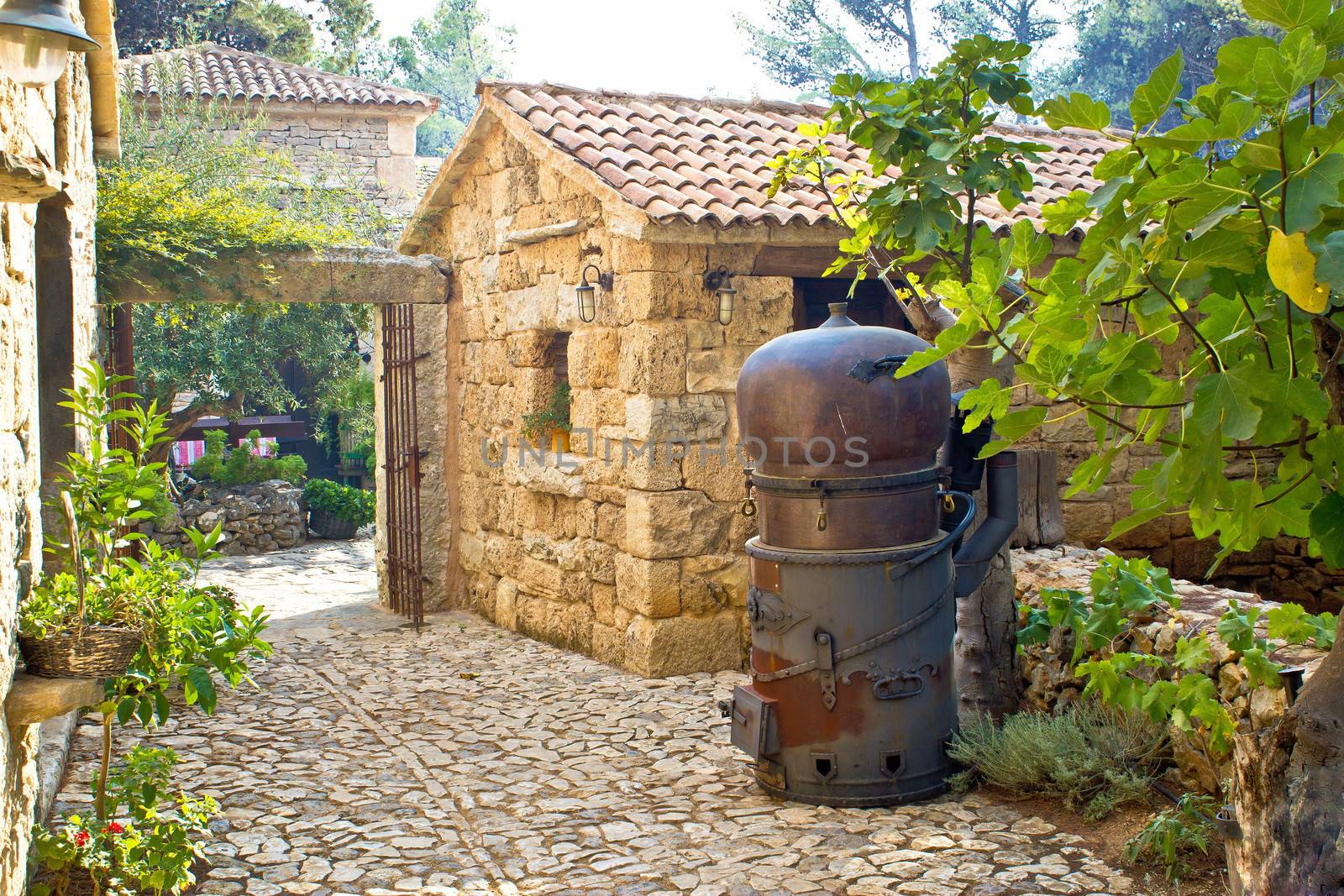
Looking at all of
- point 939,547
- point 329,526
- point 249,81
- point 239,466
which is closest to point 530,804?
point 939,547

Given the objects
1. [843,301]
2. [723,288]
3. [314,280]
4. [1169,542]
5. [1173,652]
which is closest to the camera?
[1173,652]

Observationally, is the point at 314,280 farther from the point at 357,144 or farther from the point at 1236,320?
→ the point at 357,144

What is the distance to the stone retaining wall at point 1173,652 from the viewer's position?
3.75 meters

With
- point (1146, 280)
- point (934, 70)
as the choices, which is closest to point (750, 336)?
point (934, 70)

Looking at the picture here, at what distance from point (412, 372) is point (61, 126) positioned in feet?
14.2

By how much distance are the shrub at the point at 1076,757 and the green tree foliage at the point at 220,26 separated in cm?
1705

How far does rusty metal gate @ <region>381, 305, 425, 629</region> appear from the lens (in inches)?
348

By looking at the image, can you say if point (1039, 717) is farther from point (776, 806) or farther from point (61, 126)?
point (61, 126)

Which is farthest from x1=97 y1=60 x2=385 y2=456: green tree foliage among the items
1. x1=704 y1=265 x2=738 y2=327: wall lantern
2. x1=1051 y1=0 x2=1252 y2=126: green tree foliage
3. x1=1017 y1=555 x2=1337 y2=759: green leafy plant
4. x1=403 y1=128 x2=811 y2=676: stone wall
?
x1=1051 y1=0 x2=1252 y2=126: green tree foliage

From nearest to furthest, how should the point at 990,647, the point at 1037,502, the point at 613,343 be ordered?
the point at 990,647 < the point at 1037,502 < the point at 613,343

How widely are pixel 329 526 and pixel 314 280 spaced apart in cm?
551

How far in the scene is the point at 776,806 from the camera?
448 centimetres

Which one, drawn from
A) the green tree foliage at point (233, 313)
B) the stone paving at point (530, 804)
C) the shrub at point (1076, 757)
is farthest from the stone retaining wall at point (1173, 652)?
the green tree foliage at point (233, 313)

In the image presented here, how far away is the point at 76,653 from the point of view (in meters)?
3.11
